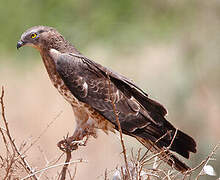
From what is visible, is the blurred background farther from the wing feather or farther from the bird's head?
the bird's head

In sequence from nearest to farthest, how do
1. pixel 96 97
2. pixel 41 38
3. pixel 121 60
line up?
pixel 41 38 < pixel 96 97 < pixel 121 60

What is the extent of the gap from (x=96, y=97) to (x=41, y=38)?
0.63 m

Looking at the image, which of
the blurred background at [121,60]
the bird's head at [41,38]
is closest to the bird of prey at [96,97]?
the bird's head at [41,38]

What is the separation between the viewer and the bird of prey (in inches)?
182

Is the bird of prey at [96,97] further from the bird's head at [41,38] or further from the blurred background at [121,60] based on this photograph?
the blurred background at [121,60]

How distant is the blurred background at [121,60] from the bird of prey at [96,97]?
3.16m

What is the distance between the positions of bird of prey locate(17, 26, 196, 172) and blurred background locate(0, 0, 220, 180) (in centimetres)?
316

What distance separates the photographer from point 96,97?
4.71 m

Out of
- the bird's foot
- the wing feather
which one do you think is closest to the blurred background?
the wing feather

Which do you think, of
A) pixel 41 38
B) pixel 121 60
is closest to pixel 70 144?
pixel 41 38

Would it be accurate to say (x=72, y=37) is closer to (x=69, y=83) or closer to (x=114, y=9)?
(x=114, y=9)

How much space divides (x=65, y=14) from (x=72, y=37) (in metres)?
0.70

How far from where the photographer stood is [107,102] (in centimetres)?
470

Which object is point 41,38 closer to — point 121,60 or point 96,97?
point 96,97
